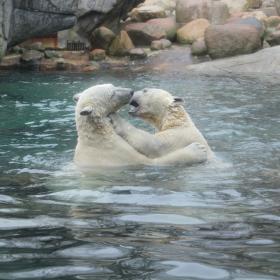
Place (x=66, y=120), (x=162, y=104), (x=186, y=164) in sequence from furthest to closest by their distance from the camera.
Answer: (x=66, y=120)
(x=162, y=104)
(x=186, y=164)

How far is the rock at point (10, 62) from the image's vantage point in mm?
17781

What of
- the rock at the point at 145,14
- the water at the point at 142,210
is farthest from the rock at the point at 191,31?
the water at the point at 142,210

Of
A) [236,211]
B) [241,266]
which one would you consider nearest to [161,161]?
[236,211]

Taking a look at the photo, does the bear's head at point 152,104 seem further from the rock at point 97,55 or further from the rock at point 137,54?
the rock at point 137,54

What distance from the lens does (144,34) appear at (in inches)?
821

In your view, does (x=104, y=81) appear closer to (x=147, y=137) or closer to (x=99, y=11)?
(x=99, y=11)

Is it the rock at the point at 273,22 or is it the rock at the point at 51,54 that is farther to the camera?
the rock at the point at 273,22

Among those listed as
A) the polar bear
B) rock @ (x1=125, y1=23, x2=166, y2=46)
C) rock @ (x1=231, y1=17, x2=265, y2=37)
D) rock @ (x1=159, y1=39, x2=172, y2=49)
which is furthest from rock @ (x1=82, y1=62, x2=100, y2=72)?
the polar bear

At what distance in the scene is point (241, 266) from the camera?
3027 mm

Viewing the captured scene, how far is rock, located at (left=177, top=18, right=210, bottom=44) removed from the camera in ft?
67.6

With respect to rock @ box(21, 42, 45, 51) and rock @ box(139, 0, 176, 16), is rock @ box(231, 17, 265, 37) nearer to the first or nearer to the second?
rock @ box(21, 42, 45, 51)

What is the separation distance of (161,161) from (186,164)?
0.25 metres

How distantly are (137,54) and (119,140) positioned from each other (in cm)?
1297

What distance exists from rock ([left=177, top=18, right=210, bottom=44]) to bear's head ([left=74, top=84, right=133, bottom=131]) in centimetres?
1395
